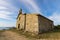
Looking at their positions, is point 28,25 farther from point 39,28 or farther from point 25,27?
point 39,28

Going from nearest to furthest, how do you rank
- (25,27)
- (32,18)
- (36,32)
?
1. (36,32)
2. (32,18)
3. (25,27)

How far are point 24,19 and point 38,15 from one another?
18.5 ft

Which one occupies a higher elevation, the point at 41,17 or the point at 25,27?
the point at 41,17

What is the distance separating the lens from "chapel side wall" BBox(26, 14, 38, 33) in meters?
24.9

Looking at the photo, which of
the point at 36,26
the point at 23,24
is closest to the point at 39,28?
the point at 36,26

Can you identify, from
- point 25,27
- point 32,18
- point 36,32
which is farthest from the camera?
point 25,27

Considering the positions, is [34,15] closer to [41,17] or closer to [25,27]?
[41,17]

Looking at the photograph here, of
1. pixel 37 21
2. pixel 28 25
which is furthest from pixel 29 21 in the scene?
pixel 37 21

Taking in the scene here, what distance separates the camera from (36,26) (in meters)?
24.9

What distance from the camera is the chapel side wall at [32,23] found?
2494 cm

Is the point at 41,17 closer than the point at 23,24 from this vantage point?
Yes

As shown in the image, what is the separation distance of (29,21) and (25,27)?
7.76 feet

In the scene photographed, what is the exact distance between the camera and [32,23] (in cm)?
2578

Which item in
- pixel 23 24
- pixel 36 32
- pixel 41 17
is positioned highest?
pixel 41 17
